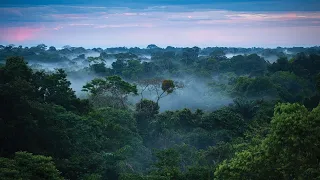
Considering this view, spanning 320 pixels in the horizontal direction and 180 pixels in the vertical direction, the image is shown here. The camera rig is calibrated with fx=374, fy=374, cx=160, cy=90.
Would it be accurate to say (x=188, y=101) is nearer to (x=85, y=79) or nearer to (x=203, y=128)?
(x=85, y=79)

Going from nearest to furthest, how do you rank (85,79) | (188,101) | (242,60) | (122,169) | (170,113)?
(122,169) < (170,113) < (188,101) < (85,79) < (242,60)

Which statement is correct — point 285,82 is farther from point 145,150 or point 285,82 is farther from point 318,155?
point 318,155

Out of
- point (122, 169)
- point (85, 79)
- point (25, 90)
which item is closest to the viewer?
point (25, 90)

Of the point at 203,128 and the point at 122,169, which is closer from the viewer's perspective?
the point at 122,169

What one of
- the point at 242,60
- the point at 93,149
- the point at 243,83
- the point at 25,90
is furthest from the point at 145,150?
the point at 242,60

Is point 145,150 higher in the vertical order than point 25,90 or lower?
lower

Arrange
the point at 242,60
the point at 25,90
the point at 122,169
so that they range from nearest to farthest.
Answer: the point at 25,90 → the point at 122,169 → the point at 242,60

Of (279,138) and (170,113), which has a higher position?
(279,138)

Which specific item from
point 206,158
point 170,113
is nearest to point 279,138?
point 206,158

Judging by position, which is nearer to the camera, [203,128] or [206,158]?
[206,158]
